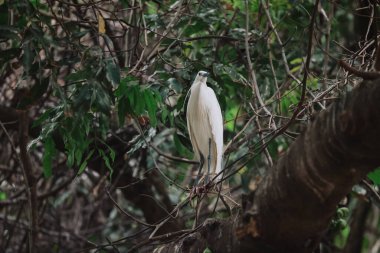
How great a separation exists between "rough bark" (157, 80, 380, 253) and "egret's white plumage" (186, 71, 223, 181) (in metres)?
1.17

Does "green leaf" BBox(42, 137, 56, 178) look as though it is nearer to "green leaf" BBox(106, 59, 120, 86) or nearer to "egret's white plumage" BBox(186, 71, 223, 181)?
"green leaf" BBox(106, 59, 120, 86)

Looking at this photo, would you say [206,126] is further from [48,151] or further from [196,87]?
[48,151]

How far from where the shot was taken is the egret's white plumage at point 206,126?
267cm

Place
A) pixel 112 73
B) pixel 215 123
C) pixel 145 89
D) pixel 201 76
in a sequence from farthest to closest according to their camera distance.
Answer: pixel 215 123
pixel 201 76
pixel 145 89
pixel 112 73

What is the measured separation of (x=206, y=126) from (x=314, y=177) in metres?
1.44

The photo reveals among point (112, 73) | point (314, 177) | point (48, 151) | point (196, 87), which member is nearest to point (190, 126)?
point (196, 87)

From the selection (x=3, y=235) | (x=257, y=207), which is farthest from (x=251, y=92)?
(x=3, y=235)

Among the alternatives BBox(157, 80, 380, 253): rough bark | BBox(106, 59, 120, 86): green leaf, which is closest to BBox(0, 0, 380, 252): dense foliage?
BBox(106, 59, 120, 86): green leaf

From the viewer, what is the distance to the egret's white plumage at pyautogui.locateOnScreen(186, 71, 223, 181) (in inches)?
105

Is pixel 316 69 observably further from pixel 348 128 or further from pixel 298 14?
pixel 348 128

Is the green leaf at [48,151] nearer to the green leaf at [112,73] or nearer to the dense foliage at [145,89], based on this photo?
the dense foliage at [145,89]

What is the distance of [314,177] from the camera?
133 centimetres

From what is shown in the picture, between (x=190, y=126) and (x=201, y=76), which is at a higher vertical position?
(x=201, y=76)

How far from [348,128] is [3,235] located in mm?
2726
